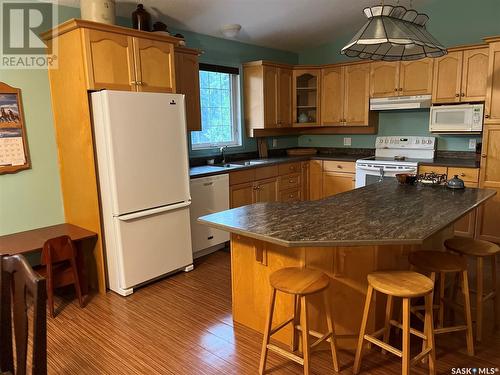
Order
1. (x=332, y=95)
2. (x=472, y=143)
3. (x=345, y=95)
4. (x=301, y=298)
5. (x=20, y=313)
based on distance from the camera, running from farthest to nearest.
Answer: (x=332, y=95) → (x=345, y=95) → (x=472, y=143) → (x=301, y=298) → (x=20, y=313)

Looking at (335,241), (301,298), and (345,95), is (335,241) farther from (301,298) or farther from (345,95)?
(345,95)

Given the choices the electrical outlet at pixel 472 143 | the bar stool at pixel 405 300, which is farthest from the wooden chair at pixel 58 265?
the electrical outlet at pixel 472 143

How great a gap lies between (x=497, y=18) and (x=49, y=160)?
4.94 m

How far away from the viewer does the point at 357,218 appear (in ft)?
7.22

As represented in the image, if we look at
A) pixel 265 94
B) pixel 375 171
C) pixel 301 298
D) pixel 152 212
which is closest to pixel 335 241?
pixel 301 298

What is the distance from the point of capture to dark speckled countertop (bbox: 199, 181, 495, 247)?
186 cm

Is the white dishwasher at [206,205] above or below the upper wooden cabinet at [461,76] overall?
below

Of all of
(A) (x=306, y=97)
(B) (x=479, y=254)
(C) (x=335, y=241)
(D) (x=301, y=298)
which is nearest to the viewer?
(C) (x=335, y=241)

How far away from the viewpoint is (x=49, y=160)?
3324 mm

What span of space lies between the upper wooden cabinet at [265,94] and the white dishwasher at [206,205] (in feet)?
4.27

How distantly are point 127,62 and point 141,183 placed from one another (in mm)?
1000

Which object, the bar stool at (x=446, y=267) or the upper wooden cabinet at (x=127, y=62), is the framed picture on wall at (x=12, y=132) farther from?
the bar stool at (x=446, y=267)

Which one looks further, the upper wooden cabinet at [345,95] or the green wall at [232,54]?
the upper wooden cabinet at [345,95]

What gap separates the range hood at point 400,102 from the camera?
14.8 feet
